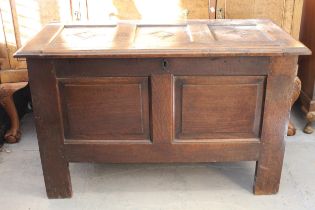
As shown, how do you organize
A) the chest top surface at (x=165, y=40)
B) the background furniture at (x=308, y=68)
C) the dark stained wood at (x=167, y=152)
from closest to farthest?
the chest top surface at (x=165, y=40), the dark stained wood at (x=167, y=152), the background furniture at (x=308, y=68)

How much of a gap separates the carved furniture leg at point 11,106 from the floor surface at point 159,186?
148 mm

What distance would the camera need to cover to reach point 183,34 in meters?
1.85

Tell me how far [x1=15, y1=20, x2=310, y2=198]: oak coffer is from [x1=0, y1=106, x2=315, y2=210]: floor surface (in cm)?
9

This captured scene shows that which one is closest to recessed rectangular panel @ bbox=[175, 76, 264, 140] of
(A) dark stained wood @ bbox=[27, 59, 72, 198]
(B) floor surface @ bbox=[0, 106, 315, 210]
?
(B) floor surface @ bbox=[0, 106, 315, 210]

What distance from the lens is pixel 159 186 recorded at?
2018 mm

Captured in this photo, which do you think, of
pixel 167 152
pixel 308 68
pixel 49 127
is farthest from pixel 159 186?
pixel 308 68

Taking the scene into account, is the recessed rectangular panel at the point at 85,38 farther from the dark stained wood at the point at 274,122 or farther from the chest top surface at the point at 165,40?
the dark stained wood at the point at 274,122

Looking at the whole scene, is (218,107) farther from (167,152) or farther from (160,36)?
(160,36)

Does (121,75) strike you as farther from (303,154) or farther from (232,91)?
(303,154)

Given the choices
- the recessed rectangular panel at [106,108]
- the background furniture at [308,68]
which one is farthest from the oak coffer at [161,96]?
the background furniture at [308,68]

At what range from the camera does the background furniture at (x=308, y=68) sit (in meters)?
2.41

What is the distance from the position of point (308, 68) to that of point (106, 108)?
137cm

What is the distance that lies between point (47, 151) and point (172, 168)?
0.68 metres

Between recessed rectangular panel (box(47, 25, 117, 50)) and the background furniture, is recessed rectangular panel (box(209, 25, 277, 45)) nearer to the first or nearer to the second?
recessed rectangular panel (box(47, 25, 117, 50))
